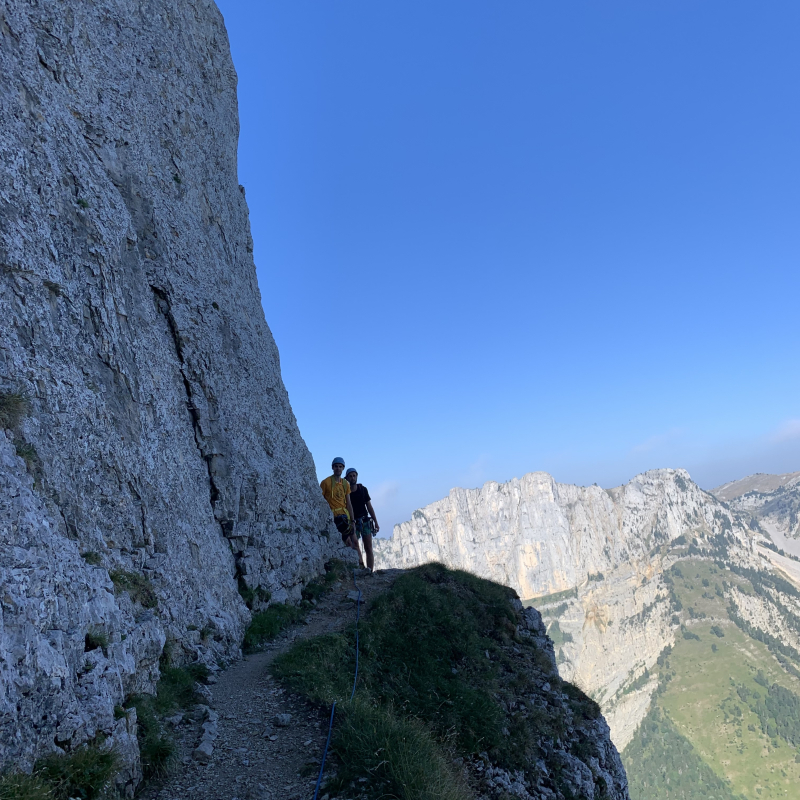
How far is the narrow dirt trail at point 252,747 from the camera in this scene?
7066 millimetres

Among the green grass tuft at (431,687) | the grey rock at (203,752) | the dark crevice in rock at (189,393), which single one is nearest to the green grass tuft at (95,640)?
the grey rock at (203,752)

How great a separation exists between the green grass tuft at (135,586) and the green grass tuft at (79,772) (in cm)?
351

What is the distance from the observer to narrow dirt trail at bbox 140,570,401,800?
23.2 ft

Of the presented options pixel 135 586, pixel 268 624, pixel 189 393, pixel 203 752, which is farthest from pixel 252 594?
pixel 203 752

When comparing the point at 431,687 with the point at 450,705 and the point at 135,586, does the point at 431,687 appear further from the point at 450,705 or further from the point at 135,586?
the point at 135,586

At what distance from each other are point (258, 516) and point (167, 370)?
5720 millimetres

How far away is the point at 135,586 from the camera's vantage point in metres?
10.1

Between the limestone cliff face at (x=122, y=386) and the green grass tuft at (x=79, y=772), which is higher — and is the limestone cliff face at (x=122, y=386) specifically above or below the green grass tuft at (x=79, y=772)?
above

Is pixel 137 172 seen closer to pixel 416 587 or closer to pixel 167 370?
pixel 167 370

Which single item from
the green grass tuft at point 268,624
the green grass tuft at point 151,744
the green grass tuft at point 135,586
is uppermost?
the green grass tuft at point 135,586

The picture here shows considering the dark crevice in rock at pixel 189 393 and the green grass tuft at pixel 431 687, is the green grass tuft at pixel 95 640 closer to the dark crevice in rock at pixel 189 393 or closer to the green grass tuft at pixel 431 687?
the green grass tuft at pixel 431 687

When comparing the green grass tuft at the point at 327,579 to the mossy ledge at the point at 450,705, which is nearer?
the mossy ledge at the point at 450,705

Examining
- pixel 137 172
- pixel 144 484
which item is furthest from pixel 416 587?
pixel 137 172

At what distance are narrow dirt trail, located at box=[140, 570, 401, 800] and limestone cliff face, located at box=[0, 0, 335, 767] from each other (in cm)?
118
